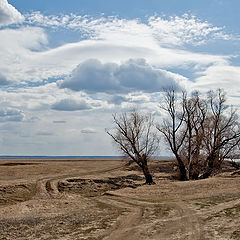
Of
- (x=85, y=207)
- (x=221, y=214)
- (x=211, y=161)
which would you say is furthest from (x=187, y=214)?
A: (x=211, y=161)

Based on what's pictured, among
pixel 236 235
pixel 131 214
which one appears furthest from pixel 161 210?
pixel 236 235

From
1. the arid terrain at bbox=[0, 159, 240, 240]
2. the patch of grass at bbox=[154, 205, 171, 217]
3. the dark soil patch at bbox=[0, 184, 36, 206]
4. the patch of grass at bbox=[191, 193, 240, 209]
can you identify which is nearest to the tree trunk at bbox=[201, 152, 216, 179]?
the arid terrain at bbox=[0, 159, 240, 240]

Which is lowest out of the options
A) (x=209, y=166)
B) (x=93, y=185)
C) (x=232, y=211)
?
(x=93, y=185)

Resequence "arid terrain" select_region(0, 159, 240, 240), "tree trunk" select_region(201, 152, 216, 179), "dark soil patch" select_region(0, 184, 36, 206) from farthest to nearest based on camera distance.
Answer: "tree trunk" select_region(201, 152, 216, 179), "dark soil patch" select_region(0, 184, 36, 206), "arid terrain" select_region(0, 159, 240, 240)

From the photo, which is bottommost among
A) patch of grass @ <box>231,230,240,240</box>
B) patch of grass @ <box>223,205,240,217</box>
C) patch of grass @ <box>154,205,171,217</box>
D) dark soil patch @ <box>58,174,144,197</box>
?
dark soil patch @ <box>58,174,144,197</box>

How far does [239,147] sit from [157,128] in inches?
711

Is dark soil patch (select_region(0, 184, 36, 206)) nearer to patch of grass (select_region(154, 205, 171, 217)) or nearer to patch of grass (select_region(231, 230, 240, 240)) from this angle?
patch of grass (select_region(154, 205, 171, 217))

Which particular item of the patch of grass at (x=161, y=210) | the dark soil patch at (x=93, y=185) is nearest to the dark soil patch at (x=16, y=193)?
the dark soil patch at (x=93, y=185)

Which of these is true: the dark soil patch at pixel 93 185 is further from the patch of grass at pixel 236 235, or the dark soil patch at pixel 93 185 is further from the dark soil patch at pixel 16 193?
the patch of grass at pixel 236 235

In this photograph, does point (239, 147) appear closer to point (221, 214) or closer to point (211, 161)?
point (211, 161)

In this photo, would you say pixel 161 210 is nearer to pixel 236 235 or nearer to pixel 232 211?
pixel 232 211

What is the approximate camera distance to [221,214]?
20.4 metres

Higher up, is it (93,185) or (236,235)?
(236,235)

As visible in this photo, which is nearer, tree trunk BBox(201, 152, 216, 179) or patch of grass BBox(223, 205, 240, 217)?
patch of grass BBox(223, 205, 240, 217)
